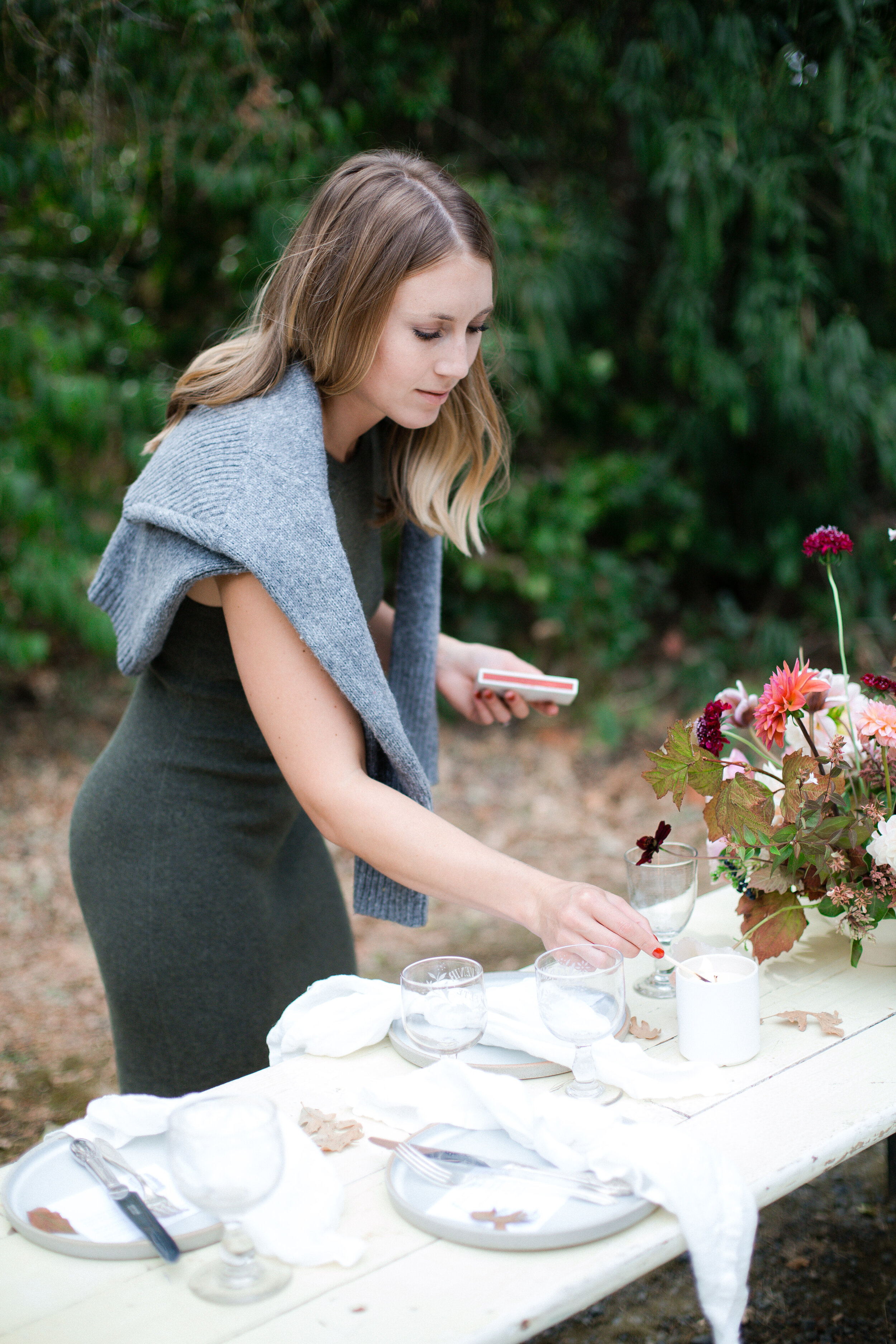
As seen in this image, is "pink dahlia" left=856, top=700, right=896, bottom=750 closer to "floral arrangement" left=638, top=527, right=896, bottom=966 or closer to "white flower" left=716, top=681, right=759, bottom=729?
"floral arrangement" left=638, top=527, right=896, bottom=966

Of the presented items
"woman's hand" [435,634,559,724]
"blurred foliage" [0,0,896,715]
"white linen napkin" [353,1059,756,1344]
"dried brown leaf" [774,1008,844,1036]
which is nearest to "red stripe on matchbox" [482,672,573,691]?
"woman's hand" [435,634,559,724]

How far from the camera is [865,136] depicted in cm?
356

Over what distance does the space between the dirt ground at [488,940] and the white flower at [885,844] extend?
1.03m

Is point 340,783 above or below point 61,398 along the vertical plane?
below

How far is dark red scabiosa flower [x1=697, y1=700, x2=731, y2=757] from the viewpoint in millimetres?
1319

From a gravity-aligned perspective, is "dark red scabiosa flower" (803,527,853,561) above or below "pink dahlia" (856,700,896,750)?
above

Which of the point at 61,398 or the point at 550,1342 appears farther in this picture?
the point at 61,398

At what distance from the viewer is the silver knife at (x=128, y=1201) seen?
94 cm

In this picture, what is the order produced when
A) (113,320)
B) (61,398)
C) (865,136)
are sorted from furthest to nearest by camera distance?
1. (113,320)
2. (61,398)
3. (865,136)

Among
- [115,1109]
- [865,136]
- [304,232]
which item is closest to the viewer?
[115,1109]

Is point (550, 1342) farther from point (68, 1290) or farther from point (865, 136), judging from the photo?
point (865, 136)

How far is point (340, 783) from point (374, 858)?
10 cm

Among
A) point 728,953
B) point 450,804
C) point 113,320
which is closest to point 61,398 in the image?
point 113,320

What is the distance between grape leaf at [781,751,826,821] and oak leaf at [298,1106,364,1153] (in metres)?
0.62
